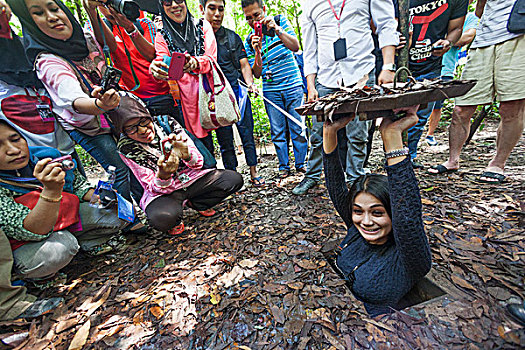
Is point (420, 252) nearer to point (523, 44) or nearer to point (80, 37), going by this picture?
point (523, 44)

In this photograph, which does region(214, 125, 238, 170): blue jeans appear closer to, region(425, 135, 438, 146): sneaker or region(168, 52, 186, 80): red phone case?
region(168, 52, 186, 80): red phone case

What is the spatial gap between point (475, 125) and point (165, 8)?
5.12m

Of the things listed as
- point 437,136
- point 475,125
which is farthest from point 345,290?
point 437,136

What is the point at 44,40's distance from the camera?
7.25ft

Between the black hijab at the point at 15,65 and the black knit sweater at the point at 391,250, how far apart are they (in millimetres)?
2992

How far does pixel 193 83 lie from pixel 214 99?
0.30m

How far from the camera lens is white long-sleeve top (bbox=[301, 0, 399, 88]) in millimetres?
2291

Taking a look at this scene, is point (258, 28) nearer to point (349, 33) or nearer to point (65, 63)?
point (349, 33)

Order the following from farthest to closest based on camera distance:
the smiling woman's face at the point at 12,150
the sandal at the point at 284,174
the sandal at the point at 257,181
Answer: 1. the sandal at the point at 284,174
2. the sandal at the point at 257,181
3. the smiling woman's face at the point at 12,150

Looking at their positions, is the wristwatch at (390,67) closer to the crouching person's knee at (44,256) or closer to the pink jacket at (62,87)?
the pink jacket at (62,87)

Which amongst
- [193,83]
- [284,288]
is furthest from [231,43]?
[284,288]

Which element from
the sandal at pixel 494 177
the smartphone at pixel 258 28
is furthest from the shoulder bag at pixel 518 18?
the smartphone at pixel 258 28

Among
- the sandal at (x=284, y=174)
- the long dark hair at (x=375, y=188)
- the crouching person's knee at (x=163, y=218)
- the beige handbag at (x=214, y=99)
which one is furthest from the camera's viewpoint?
the sandal at (x=284, y=174)

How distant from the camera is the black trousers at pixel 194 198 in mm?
2535
